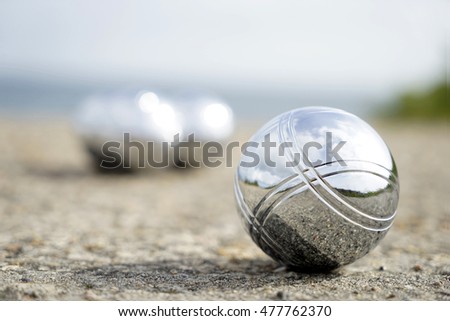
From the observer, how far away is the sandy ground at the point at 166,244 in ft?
15.3

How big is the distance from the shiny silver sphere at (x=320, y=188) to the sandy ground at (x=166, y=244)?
1.18 ft

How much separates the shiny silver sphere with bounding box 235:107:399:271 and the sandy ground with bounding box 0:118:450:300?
0.36 meters

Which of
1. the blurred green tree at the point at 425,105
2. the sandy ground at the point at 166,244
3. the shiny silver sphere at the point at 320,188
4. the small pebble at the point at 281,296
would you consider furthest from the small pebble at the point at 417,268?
the blurred green tree at the point at 425,105

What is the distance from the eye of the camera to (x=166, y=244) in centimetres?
654

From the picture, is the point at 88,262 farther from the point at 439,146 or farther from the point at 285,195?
the point at 439,146

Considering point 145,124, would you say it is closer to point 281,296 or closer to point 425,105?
point 281,296

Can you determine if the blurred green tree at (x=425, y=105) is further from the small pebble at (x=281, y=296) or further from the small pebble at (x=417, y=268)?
the small pebble at (x=281, y=296)

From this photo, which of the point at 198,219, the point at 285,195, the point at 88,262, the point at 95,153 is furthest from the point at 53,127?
the point at 285,195

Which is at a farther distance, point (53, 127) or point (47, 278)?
point (53, 127)

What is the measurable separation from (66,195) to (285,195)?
216 inches

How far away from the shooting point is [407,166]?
13.0 m

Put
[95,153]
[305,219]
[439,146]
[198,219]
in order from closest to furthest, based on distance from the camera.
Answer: [305,219], [198,219], [95,153], [439,146]

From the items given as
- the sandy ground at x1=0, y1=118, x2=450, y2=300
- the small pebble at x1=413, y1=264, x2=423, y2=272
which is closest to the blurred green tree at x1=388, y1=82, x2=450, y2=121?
the sandy ground at x1=0, y1=118, x2=450, y2=300

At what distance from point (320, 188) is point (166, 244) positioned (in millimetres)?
2552
